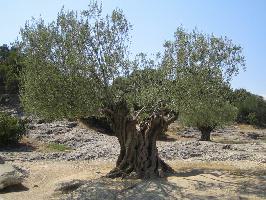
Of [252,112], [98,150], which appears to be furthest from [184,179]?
[252,112]

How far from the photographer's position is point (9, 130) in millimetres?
32156

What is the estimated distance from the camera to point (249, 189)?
54.4 feet

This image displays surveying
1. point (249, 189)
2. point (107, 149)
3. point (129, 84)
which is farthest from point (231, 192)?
point (107, 149)

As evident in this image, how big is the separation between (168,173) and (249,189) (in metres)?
4.17

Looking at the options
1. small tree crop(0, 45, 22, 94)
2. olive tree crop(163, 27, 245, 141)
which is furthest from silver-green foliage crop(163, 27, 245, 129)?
small tree crop(0, 45, 22, 94)

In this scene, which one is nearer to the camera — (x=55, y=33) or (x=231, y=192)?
(x=231, y=192)

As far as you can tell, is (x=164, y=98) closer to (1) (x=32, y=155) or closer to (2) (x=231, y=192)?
(2) (x=231, y=192)

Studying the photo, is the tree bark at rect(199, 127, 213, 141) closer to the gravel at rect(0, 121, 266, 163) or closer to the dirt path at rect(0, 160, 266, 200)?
the gravel at rect(0, 121, 266, 163)

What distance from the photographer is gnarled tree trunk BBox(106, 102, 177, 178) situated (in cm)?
1927

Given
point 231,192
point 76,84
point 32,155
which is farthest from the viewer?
point 32,155

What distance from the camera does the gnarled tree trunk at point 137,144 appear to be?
19266 millimetres

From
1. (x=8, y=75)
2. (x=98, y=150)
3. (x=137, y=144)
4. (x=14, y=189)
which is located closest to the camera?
(x=14, y=189)

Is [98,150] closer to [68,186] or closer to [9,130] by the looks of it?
A: [9,130]

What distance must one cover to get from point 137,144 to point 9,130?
49.5 feet
